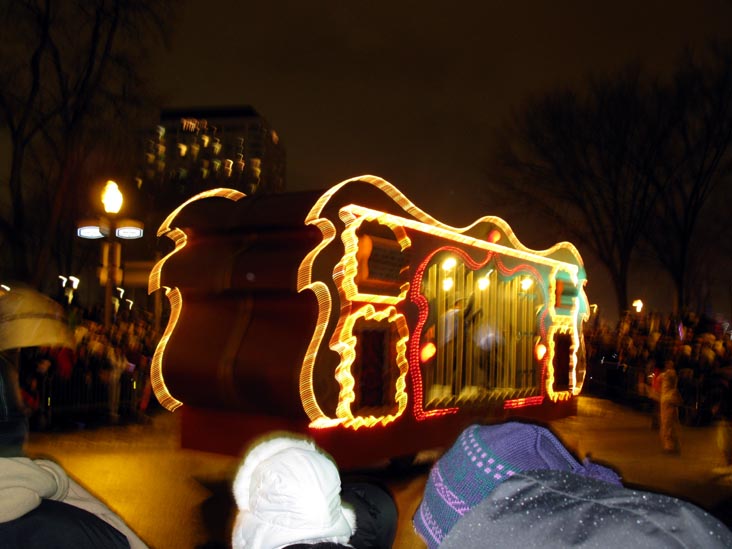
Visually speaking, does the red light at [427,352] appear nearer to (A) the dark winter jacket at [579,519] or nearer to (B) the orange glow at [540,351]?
(B) the orange glow at [540,351]

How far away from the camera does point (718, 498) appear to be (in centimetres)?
871

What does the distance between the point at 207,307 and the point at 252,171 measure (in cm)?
5159

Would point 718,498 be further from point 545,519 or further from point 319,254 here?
point 545,519

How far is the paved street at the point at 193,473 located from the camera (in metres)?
6.84

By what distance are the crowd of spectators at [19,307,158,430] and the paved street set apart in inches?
24.3

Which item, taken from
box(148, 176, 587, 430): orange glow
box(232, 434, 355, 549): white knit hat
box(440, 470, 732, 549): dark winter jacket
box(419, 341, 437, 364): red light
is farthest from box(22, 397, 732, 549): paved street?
box(440, 470, 732, 549): dark winter jacket

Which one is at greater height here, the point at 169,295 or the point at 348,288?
the point at 348,288

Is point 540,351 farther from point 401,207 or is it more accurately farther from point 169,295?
point 169,295

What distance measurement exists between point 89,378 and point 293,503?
12245 millimetres

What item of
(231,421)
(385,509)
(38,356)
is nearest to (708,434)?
(231,421)

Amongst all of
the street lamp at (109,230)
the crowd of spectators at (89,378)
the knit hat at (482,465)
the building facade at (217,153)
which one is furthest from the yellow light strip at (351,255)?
the building facade at (217,153)

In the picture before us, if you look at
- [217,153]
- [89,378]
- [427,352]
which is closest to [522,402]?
[427,352]

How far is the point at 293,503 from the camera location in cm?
190

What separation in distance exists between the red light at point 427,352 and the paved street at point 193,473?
1.56 metres
